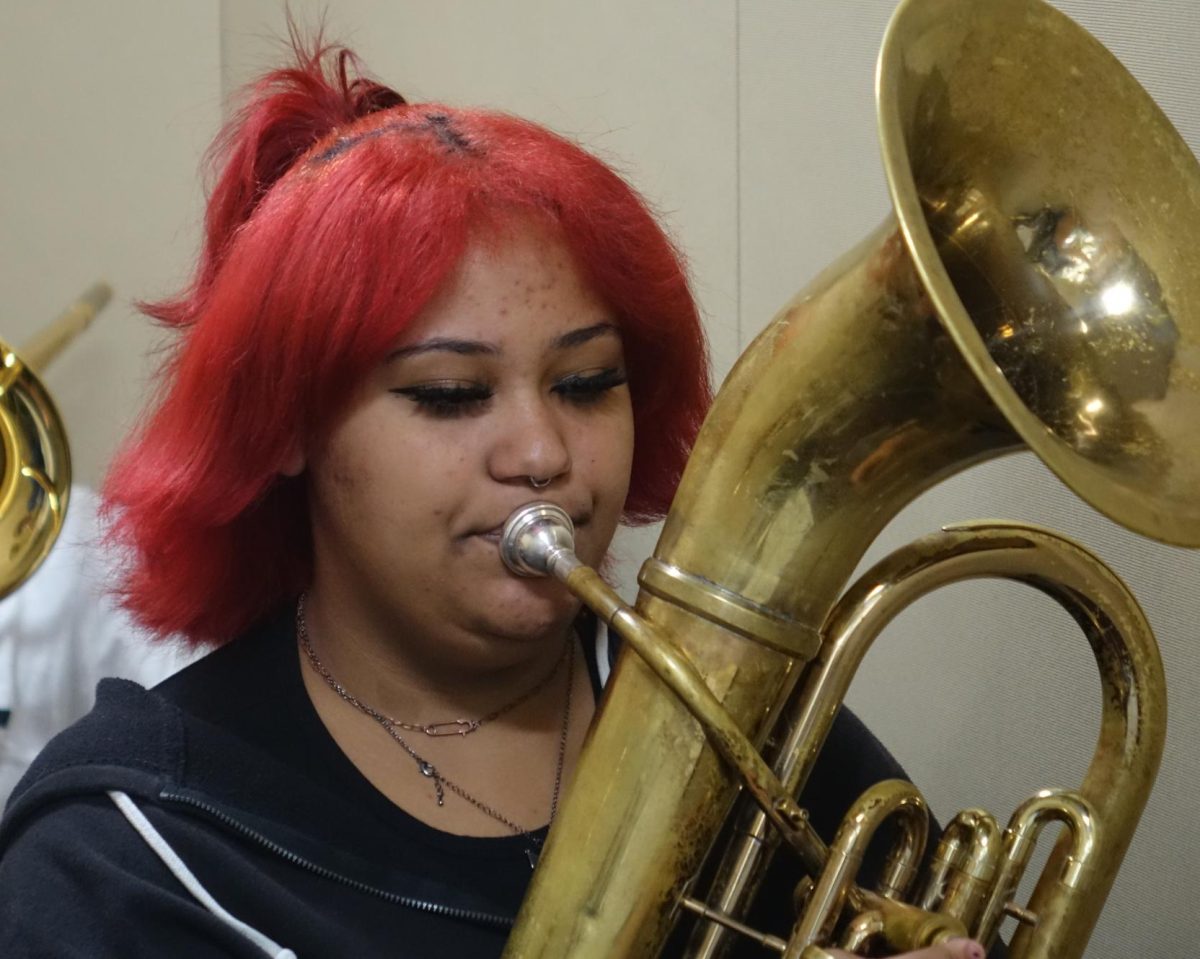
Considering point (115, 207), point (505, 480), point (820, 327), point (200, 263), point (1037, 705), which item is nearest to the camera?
point (820, 327)

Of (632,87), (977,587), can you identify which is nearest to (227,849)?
(977,587)

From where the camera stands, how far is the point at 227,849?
85 cm

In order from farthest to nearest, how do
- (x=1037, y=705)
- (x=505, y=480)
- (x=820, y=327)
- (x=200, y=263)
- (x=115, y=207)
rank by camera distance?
(x=115, y=207), (x=1037, y=705), (x=200, y=263), (x=505, y=480), (x=820, y=327)

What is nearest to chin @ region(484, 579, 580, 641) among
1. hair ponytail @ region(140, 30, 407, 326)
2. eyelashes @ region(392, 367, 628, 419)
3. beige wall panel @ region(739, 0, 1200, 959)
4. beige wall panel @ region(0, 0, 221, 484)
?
eyelashes @ region(392, 367, 628, 419)

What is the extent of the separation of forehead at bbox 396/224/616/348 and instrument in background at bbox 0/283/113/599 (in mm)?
471

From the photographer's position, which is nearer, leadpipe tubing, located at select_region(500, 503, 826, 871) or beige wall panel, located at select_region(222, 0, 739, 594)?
leadpipe tubing, located at select_region(500, 503, 826, 871)

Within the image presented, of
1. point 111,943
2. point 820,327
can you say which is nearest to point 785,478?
point 820,327

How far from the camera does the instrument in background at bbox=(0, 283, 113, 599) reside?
117cm

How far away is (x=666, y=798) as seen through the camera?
742mm

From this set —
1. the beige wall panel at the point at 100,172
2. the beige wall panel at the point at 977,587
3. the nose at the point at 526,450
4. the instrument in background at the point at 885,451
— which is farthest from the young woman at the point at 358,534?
the beige wall panel at the point at 100,172

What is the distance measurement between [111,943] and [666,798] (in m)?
0.33

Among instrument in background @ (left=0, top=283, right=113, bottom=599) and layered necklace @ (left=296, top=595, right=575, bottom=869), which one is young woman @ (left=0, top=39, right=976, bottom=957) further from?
instrument in background @ (left=0, top=283, right=113, bottom=599)

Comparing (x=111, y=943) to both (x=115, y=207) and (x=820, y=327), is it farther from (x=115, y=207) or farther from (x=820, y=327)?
(x=115, y=207)

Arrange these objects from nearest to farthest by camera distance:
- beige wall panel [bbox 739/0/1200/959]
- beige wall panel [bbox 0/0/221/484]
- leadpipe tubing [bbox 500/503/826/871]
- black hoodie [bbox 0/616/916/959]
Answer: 1. leadpipe tubing [bbox 500/503/826/871]
2. black hoodie [bbox 0/616/916/959]
3. beige wall panel [bbox 739/0/1200/959]
4. beige wall panel [bbox 0/0/221/484]
